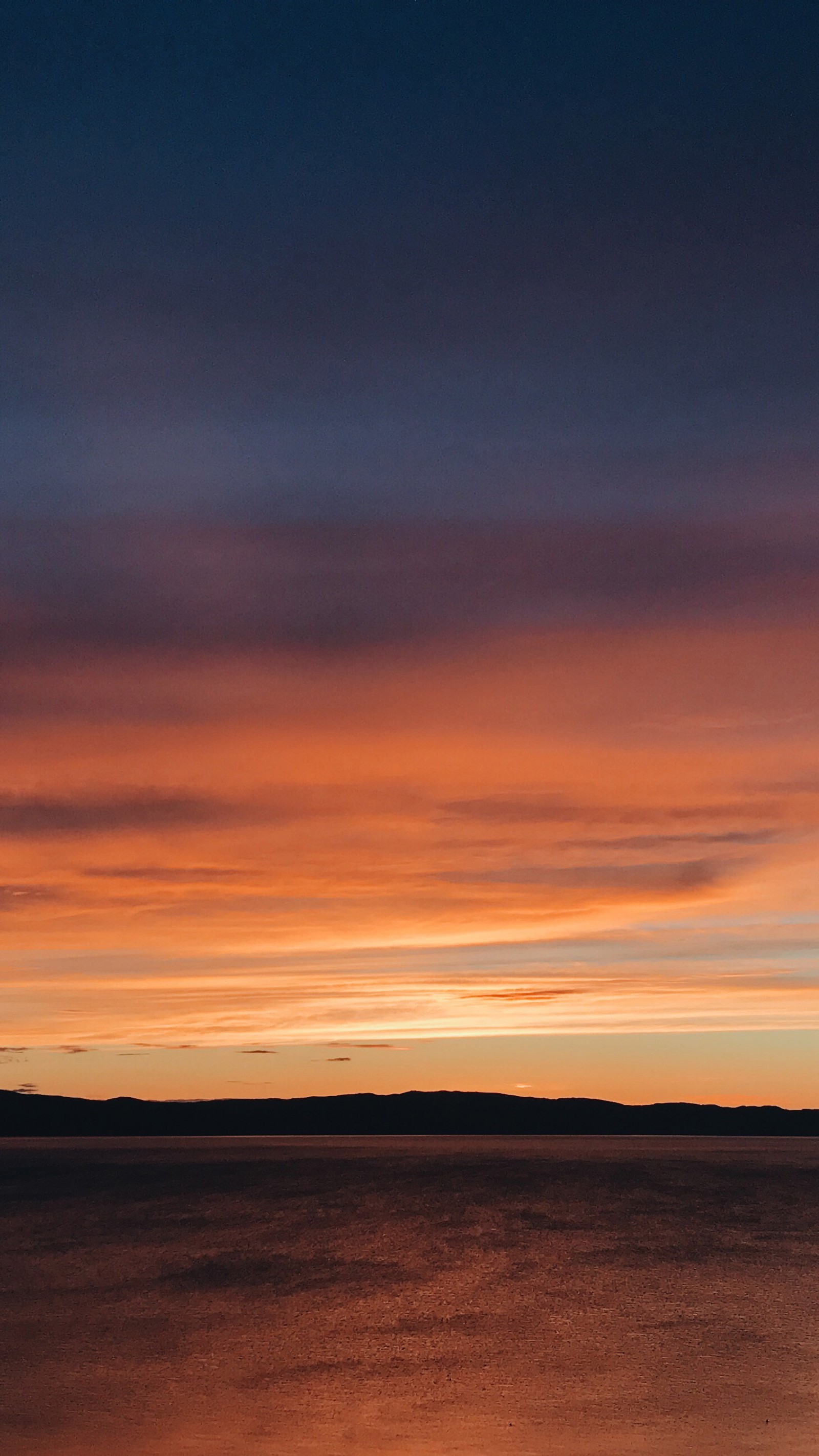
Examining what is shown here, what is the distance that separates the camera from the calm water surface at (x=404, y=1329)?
1118 inches

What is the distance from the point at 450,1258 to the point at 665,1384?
30.5m

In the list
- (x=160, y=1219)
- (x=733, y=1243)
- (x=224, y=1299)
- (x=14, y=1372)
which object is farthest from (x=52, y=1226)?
(x=14, y=1372)

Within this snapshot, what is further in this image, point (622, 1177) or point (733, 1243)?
point (622, 1177)

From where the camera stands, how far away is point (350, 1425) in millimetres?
29047

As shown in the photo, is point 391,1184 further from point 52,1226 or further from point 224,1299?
point 224,1299

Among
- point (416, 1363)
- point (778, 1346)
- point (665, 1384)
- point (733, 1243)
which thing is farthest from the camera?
point (733, 1243)

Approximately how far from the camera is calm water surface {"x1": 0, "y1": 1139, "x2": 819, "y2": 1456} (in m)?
28.4

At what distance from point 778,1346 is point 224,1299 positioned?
2042cm

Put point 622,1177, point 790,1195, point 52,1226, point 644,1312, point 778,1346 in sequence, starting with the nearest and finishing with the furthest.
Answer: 1. point 778,1346
2. point 644,1312
3. point 52,1226
4. point 790,1195
5. point 622,1177

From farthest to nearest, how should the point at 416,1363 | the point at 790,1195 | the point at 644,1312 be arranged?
the point at 790,1195 < the point at 644,1312 < the point at 416,1363

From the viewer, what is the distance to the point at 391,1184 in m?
121

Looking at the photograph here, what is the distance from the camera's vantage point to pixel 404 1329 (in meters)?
43.1

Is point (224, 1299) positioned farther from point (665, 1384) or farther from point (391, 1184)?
point (391, 1184)

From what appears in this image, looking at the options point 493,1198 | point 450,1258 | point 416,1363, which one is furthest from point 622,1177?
point 416,1363
